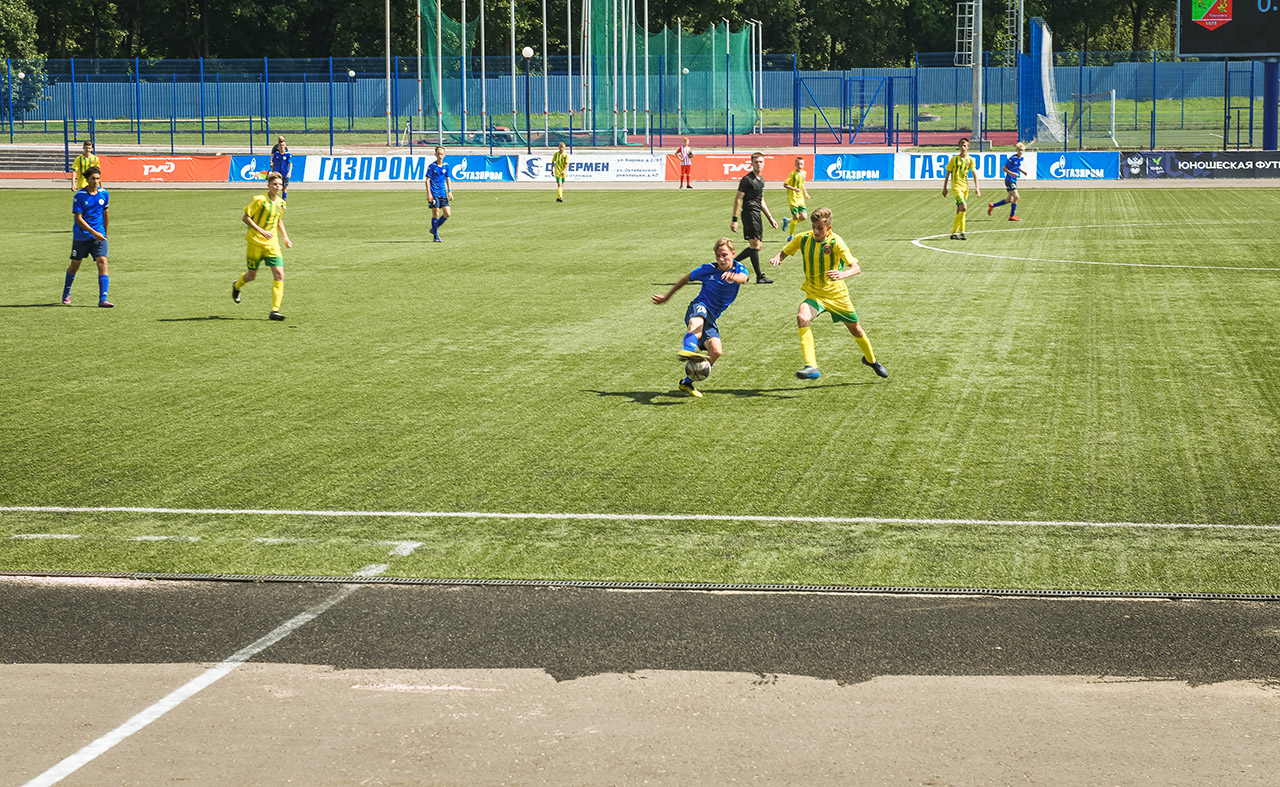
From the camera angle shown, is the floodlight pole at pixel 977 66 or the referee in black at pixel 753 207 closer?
the referee in black at pixel 753 207

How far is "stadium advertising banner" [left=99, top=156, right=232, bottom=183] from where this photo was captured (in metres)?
55.0

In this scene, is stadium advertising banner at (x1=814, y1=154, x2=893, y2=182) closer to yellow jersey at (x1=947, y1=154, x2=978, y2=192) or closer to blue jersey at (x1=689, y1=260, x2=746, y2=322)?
yellow jersey at (x1=947, y1=154, x2=978, y2=192)

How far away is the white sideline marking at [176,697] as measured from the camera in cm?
540

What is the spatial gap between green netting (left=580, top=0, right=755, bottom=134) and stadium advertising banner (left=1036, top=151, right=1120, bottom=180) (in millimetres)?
16342

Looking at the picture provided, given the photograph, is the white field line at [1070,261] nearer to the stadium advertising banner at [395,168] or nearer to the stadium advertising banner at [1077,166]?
the stadium advertising banner at [1077,166]

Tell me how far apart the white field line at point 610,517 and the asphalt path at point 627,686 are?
1.50 meters

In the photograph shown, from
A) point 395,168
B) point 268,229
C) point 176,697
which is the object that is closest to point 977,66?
point 395,168

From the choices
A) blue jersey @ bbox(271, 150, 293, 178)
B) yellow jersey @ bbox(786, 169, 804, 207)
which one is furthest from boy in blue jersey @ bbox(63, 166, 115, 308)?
blue jersey @ bbox(271, 150, 293, 178)

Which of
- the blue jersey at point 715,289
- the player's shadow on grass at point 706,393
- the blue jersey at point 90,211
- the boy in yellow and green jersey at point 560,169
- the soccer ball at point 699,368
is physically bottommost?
the player's shadow on grass at point 706,393

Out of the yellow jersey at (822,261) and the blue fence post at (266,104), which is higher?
the blue fence post at (266,104)

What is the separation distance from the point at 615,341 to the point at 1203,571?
9.26 meters

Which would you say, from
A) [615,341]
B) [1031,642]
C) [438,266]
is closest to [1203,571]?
[1031,642]

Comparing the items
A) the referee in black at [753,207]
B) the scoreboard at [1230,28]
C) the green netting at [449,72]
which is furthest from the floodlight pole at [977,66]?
the referee in black at [753,207]

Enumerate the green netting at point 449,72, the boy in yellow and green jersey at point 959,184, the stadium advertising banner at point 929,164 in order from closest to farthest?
the boy in yellow and green jersey at point 959,184
the stadium advertising banner at point 929,164
the green netting at point 449,72
